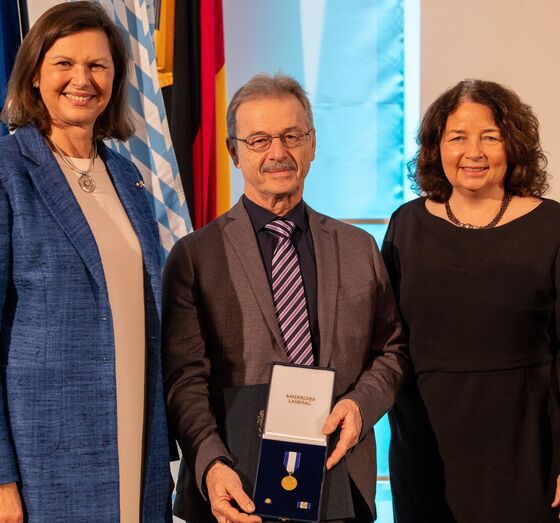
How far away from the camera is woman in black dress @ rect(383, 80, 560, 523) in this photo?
225 centimetres

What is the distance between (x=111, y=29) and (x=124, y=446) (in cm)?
103

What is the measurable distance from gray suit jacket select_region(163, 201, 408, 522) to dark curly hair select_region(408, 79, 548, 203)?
0.58 m

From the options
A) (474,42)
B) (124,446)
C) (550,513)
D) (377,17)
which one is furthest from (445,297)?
(377,17)

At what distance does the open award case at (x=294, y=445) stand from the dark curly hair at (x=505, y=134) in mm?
1005

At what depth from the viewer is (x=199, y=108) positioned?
329 centimetres

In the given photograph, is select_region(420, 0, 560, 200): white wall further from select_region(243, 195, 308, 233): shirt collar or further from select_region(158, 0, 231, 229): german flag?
select_region(243, 195, 308, 233): shirt collar

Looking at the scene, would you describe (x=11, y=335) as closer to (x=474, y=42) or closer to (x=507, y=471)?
(x=507, y=471)

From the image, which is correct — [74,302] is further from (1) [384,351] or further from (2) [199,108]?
(2) [199,108]

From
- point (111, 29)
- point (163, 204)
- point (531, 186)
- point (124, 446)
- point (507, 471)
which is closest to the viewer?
point (124, 446)

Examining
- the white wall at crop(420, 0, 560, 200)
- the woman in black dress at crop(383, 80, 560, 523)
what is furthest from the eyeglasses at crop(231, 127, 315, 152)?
the white wall at crop(420, 0, 560, 200)

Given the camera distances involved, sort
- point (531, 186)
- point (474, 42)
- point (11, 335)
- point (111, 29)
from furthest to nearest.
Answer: point (474, 42), point (531, 186), point (111, 29), point (11, 335)

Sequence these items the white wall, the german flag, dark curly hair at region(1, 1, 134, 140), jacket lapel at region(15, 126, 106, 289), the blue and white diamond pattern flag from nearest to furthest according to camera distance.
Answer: jacket lapel at region(15, 126, 106, 289)
dark curly hair at region(1, 1, 134, 140)
the blue and white diamond pattern flag
the german flag
the white wall

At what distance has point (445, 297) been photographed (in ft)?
7.57

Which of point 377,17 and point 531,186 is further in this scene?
point 377,17
